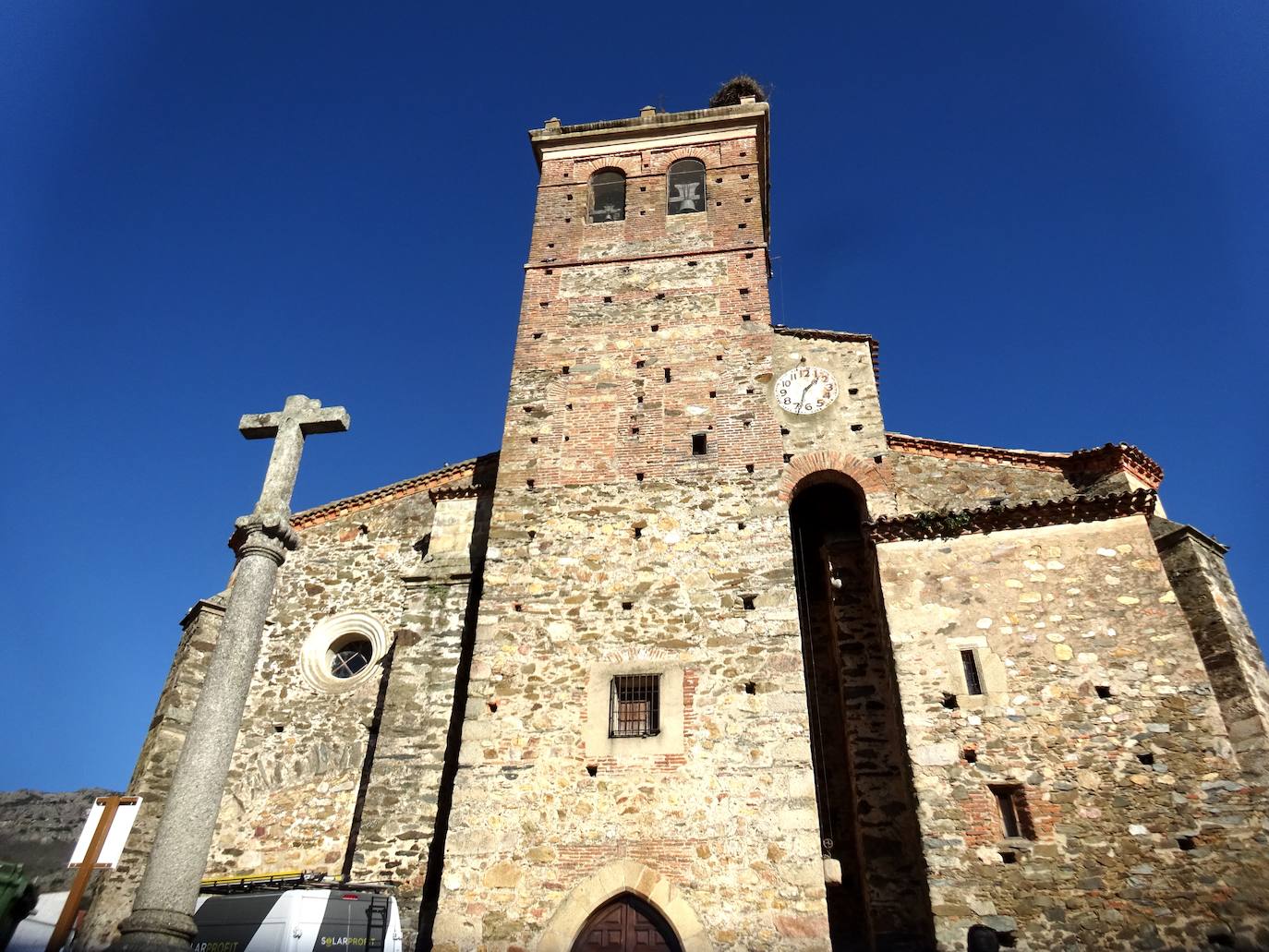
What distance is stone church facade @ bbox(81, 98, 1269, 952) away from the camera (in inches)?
382

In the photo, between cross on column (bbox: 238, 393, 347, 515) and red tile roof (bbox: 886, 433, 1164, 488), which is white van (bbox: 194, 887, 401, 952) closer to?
cross on column (bbox: 238, 393, 347, 515)

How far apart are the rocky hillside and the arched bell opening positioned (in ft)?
24.4

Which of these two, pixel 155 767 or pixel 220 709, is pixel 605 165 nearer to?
pixel 155 767

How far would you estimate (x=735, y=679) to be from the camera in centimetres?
1092

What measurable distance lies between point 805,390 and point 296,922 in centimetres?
956

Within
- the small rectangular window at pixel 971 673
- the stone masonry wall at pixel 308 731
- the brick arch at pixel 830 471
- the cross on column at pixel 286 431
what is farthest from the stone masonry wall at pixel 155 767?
the small rectangular window at pixel 971 673

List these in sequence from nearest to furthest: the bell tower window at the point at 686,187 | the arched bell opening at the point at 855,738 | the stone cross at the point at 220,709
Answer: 1. the stone cross at the point at 220,709
2. the arched bell opening at the point at 855,738
3. the bell tower window at the point at 686,187

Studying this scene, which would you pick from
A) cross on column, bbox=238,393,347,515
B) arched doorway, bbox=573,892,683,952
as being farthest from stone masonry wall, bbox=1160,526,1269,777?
cross on column, bbox=238,393,347,515

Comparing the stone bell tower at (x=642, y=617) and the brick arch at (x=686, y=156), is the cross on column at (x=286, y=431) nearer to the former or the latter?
the stone bell tower at (x=642, y=617)

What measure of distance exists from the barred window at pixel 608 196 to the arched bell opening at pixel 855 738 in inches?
251

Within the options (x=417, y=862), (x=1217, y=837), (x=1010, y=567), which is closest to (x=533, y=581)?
(x=417, y=862)

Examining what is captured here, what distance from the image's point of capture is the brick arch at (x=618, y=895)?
9.48m

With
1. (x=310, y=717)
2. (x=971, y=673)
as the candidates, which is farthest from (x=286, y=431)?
(x=971, y=673)

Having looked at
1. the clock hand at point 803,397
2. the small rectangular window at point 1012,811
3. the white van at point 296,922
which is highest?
the clock hand at point 803,397
